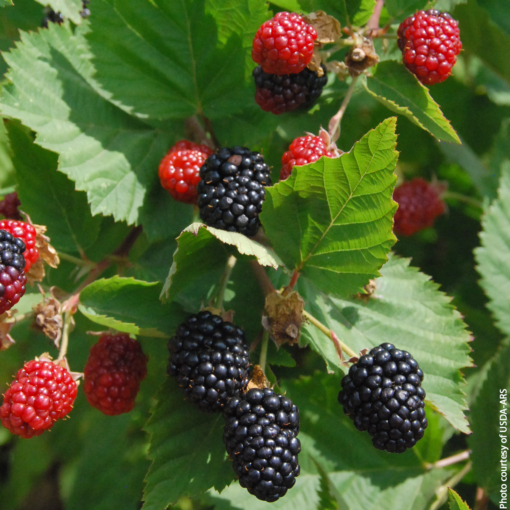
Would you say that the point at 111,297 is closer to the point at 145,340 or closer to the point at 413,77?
the point at 145,340

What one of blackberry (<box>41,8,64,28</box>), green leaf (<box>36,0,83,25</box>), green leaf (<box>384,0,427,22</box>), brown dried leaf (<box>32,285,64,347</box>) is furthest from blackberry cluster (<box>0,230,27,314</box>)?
green leaf (<box>384,0,427,22</box>)

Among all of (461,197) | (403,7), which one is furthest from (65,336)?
(461,197)

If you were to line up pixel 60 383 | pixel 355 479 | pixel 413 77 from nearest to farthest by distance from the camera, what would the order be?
pixel 60 383
pixel 413 77
pixel 355 479

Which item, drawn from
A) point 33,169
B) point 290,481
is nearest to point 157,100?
point 33,169

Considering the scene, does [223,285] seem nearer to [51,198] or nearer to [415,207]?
[51,198]

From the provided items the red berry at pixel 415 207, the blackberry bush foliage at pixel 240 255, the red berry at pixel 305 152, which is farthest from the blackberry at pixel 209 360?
the red berry at pixel 415 207

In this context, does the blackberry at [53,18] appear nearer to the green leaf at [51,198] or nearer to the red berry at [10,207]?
the green leaf at [51,198]

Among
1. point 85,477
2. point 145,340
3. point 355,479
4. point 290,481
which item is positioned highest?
point 290,481
